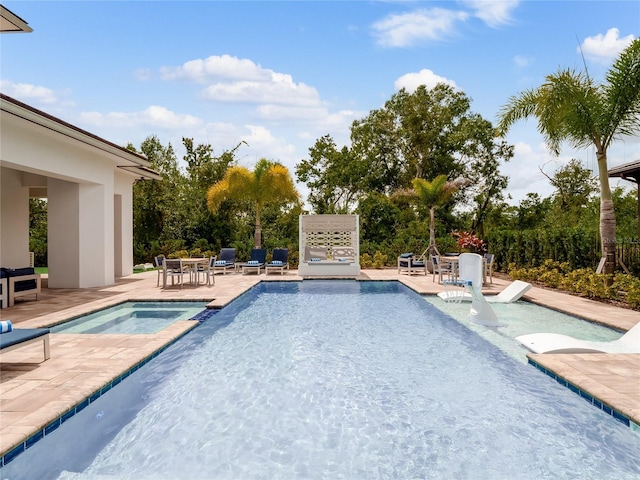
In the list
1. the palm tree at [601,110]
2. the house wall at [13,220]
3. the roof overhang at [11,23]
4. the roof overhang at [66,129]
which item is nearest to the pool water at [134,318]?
the roof overhang at [66,129]

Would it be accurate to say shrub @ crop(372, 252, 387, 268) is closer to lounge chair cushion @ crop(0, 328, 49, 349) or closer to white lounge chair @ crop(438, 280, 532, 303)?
white lounge chair @ crop(438, 280, 532, 303)

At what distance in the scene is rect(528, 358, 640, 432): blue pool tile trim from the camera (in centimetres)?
367

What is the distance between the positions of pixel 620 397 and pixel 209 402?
157 inches

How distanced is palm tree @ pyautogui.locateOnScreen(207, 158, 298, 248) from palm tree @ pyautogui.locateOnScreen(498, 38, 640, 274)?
9.72m

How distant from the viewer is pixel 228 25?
12156 mm

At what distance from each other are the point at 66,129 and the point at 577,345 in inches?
381

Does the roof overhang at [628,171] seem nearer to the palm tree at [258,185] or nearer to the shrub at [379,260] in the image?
the shrub at [379,260]

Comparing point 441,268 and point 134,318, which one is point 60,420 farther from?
point 441,268

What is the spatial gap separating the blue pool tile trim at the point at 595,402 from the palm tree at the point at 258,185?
13.6 meters

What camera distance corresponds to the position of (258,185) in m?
17.4

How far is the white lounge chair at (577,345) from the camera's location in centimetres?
544

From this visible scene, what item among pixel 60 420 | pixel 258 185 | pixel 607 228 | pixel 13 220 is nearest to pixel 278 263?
pixel 258 185

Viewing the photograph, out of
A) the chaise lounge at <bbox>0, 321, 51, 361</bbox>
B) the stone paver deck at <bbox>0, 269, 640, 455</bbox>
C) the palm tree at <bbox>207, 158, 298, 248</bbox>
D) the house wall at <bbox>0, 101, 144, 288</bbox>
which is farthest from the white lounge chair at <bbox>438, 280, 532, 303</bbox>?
the palm tree at <bbox>207, 158, 298, 248</bbox>

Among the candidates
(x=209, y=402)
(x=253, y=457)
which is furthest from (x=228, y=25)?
(x=253, y=457)
